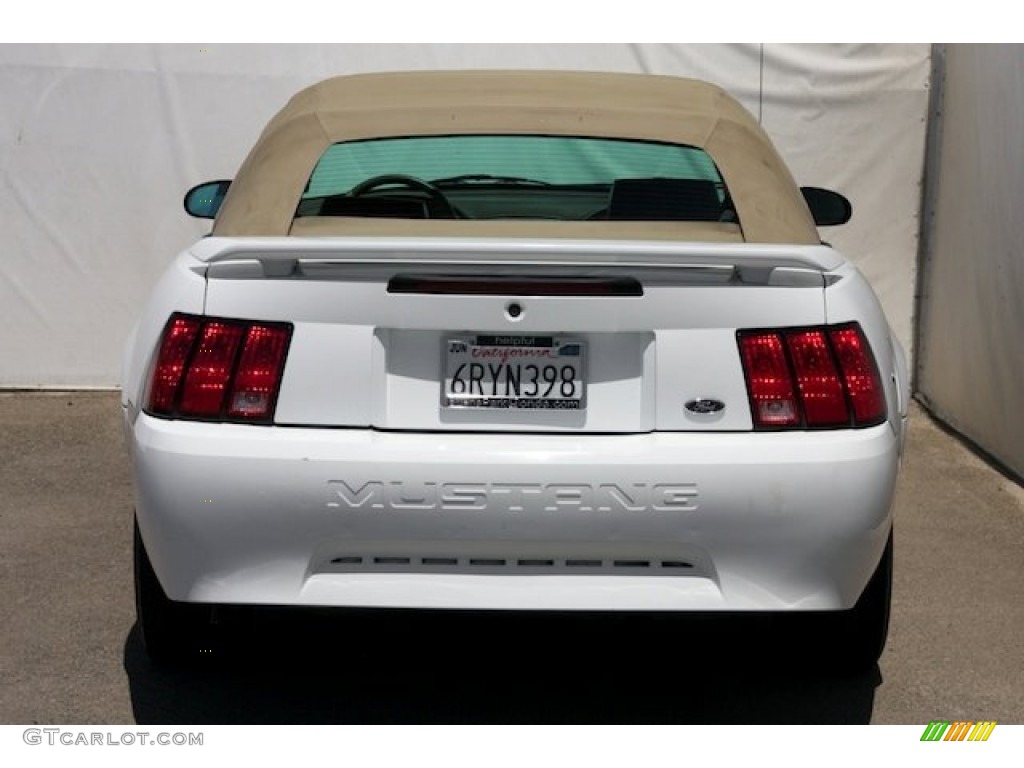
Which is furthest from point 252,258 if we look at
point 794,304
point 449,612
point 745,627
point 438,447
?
point 745,627

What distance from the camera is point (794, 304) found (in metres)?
4.00

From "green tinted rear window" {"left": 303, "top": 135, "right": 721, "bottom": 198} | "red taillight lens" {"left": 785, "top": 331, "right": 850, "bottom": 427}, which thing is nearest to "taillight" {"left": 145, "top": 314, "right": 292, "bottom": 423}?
"red taillight lens" {"left": 785, "top": 331, "right": 850, "bottom": 427}

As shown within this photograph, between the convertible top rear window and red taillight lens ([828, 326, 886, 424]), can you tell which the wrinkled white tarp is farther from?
red taillight lens ([828, 326, 886, 424])

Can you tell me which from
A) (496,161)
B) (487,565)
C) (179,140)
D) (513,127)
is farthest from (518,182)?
(179,140)

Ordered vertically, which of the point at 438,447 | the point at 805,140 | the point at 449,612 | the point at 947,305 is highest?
the point at 438,447

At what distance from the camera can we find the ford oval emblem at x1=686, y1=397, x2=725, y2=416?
3971 mm

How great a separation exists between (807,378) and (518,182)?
2.79m

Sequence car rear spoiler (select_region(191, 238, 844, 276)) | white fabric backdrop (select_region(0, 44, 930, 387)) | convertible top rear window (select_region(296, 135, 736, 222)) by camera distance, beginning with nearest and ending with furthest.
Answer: car rear spoiler (select_region(191, 238, 844, 276))
convertible top rear window (select_region(296, 135, 736, 222))
white fabric backdrop (select_region(0, 44, 930, 387))

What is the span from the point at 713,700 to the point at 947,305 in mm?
5187

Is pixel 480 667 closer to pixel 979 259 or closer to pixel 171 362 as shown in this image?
pixel 171 362

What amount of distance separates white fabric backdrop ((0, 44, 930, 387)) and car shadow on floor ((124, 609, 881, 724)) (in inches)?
189

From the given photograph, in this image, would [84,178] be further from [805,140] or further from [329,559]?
[329,559]

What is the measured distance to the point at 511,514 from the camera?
3881 millimetres

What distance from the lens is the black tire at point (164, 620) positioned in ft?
14.9
